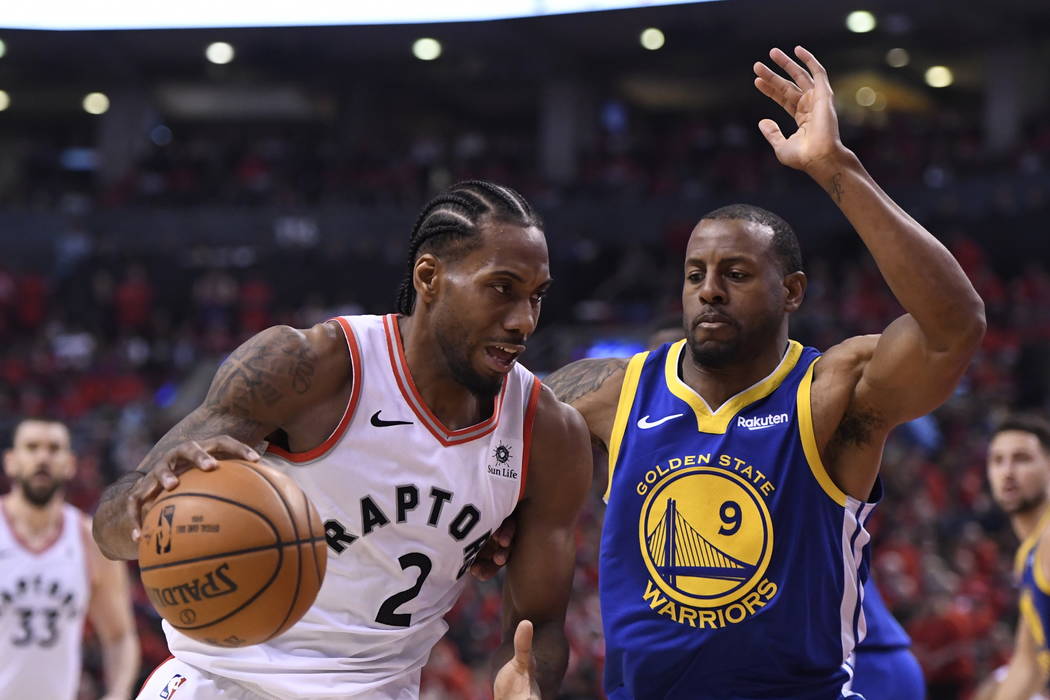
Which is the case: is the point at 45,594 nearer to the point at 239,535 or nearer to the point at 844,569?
the point at 239,535

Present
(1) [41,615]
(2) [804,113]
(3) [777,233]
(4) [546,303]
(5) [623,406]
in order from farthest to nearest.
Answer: (4) [546,303]
(1) [41,615]
(5) [623,406]
(3) [777,233]
(2) [804,113]

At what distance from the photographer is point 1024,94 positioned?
18.5 metres

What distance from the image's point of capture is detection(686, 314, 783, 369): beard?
136 inches

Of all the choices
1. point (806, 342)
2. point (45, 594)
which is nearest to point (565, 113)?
point (806, 342)

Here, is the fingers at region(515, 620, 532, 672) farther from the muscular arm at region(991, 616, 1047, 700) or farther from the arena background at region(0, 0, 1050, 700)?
the arena background at region(0, 0, 1050, 700)

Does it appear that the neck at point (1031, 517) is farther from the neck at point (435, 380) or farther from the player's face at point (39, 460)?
the player's face at point (39, 460)

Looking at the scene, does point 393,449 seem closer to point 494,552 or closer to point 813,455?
point 494,552

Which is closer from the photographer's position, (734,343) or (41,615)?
(734,343)

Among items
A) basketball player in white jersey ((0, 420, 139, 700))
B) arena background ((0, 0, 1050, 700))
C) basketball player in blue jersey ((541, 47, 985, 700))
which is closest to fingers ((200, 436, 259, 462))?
basketball player in blue jersey ((541, 47, 985, 700))

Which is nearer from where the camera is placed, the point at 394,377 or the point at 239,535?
the point at 239,535

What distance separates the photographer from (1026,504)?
5551mm

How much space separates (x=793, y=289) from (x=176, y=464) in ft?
5.66

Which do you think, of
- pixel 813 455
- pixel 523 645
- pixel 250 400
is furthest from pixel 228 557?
pixel 813 455

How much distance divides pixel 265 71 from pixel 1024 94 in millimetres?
12699
